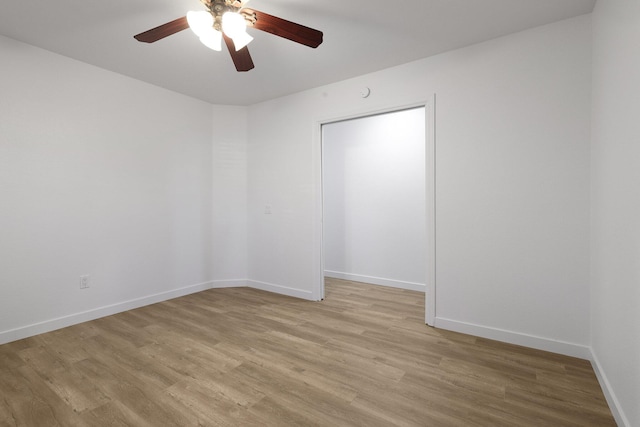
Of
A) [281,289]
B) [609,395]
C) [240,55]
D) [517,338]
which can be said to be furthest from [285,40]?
[609,395]

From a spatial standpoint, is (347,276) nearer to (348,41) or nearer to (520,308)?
(520,308)

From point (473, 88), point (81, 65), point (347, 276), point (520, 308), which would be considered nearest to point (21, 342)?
point (81, 65)

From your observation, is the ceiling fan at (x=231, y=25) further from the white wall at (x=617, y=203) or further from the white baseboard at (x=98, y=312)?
the white baseboard at (x=98, y=312)

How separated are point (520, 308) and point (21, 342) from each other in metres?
4.15

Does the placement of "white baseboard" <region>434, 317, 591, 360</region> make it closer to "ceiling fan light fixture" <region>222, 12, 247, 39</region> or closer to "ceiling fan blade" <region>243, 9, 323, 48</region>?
"ceiling fan blade" <region>243, 9, 323, 48</region>

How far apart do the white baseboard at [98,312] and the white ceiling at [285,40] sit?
90.4 inches

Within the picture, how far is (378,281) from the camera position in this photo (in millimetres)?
4426

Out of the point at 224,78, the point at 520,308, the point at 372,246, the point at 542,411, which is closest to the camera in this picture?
the point at 542,411

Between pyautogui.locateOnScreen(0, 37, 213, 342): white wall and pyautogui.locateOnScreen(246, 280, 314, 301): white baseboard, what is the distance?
0.76 m

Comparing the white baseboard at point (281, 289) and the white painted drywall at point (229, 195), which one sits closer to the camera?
the white baseboard at point (281, 289)

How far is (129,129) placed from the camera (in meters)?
3.34

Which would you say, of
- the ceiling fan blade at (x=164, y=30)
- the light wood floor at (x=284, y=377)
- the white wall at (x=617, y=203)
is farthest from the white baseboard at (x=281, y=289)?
the ceiling fan blade at (x=164, y=30)

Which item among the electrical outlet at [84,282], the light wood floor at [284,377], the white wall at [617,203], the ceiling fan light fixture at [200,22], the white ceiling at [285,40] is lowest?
the light wood floor at [284,377]

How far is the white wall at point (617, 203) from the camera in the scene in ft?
4.65
